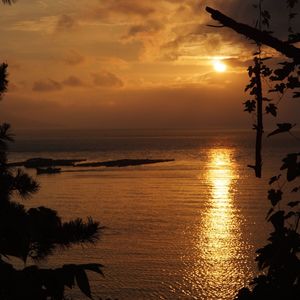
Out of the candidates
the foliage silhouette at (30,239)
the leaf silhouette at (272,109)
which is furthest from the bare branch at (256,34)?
the foliage silhouette at (30,239)

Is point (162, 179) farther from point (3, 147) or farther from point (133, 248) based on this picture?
point (3, 147)

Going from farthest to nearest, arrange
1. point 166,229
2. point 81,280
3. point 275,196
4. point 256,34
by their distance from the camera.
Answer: point 166,229 → point 81,280 → point 275,196 → point 256,34

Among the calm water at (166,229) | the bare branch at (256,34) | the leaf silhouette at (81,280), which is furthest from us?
the calm water at (166,229)

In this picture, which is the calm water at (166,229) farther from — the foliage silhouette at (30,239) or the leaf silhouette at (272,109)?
the leaf silhouette at (272,109)

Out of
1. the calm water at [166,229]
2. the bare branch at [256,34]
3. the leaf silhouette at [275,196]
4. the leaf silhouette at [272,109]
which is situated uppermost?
the bare branch at [256,34]

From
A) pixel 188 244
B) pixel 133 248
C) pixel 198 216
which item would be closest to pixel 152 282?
pixel 133 248

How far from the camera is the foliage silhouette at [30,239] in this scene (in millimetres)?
3721

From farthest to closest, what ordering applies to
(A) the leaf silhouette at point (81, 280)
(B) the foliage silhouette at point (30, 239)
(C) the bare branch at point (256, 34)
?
(B) the foliage silhouette at point (30, 239) → (A) the leaf silhouette at point (81, 280) → (C) the bare branch at point (256, 34)

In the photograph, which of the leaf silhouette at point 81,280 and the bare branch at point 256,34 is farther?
the leaf silhouette at point 81,280

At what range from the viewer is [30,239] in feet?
15.3

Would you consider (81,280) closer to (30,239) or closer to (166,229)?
(30,239)

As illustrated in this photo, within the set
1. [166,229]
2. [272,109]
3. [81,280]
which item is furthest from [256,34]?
[166,229]

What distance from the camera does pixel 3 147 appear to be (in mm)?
6395

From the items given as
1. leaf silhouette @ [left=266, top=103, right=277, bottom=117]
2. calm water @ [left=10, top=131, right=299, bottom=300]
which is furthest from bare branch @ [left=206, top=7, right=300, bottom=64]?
calm water @ [left=10, top=131, right=299, bottom=300]
